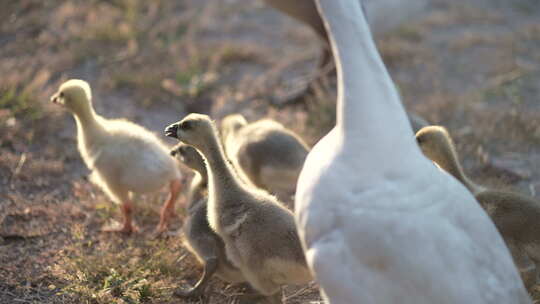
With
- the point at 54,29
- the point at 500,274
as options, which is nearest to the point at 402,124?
the point at 500,274

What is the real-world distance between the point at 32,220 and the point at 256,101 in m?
2.70

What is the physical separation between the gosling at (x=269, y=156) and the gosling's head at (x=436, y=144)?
91 cm

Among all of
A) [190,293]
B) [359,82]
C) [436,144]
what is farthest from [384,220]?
[190,293]

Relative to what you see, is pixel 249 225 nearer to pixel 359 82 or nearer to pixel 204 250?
pixel 204 250

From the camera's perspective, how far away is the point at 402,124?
2492 mm

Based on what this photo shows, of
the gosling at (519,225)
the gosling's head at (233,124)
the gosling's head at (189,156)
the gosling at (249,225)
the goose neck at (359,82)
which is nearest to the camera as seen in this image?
the goose neck at (359,82)

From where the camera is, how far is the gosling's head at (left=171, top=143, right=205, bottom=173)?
3.91 metres

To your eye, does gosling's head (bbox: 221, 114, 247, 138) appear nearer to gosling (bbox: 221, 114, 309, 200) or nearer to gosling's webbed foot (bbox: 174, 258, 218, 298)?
gosling (bbox: 221, 114, 309, 200)

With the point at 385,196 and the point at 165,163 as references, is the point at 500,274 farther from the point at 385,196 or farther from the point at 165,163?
the point at 165,163

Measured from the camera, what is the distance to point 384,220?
7.54 feet

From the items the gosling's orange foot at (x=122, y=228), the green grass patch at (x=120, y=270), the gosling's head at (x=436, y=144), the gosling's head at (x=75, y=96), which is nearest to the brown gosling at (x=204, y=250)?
the green grass patch at (x=120, y=270)

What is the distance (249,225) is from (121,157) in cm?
122

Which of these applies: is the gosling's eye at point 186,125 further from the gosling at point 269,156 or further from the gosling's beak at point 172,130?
the gosling at point 269,156

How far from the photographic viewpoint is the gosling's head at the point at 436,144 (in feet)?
11.7
